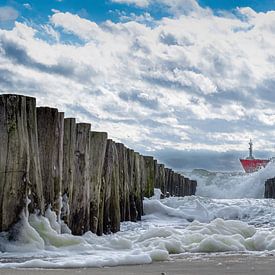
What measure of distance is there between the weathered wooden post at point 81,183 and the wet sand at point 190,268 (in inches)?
73.3

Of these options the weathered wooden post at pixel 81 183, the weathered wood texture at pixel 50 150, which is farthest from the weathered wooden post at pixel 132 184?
the weathered wood texture at pixel 50 150

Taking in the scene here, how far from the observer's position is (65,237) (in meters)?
5.30

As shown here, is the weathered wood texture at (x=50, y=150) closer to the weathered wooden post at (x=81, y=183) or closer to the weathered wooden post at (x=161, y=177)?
the weathered wooden post at (x=81, y=183)

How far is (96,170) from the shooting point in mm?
6980

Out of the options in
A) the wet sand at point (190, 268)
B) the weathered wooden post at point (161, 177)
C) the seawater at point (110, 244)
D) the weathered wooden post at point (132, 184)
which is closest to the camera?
the wet sand at point (190, 268)

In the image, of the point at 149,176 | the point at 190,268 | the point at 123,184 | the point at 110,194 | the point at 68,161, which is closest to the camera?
the point at 190,268

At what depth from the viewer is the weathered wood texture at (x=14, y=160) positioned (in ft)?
16.1

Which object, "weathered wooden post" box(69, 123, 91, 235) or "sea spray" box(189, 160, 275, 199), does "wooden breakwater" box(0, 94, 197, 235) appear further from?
"sea spray" box(189, 160, 275, 199)

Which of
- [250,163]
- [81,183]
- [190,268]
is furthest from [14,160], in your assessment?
[250,163]

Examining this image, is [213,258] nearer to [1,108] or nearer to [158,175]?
[1,108]

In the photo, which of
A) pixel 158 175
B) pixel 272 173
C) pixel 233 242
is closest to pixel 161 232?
pixel 233 242

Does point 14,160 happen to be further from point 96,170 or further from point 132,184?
point 132,184

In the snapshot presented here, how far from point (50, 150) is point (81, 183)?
101cm

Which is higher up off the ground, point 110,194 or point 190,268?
point 110,194
